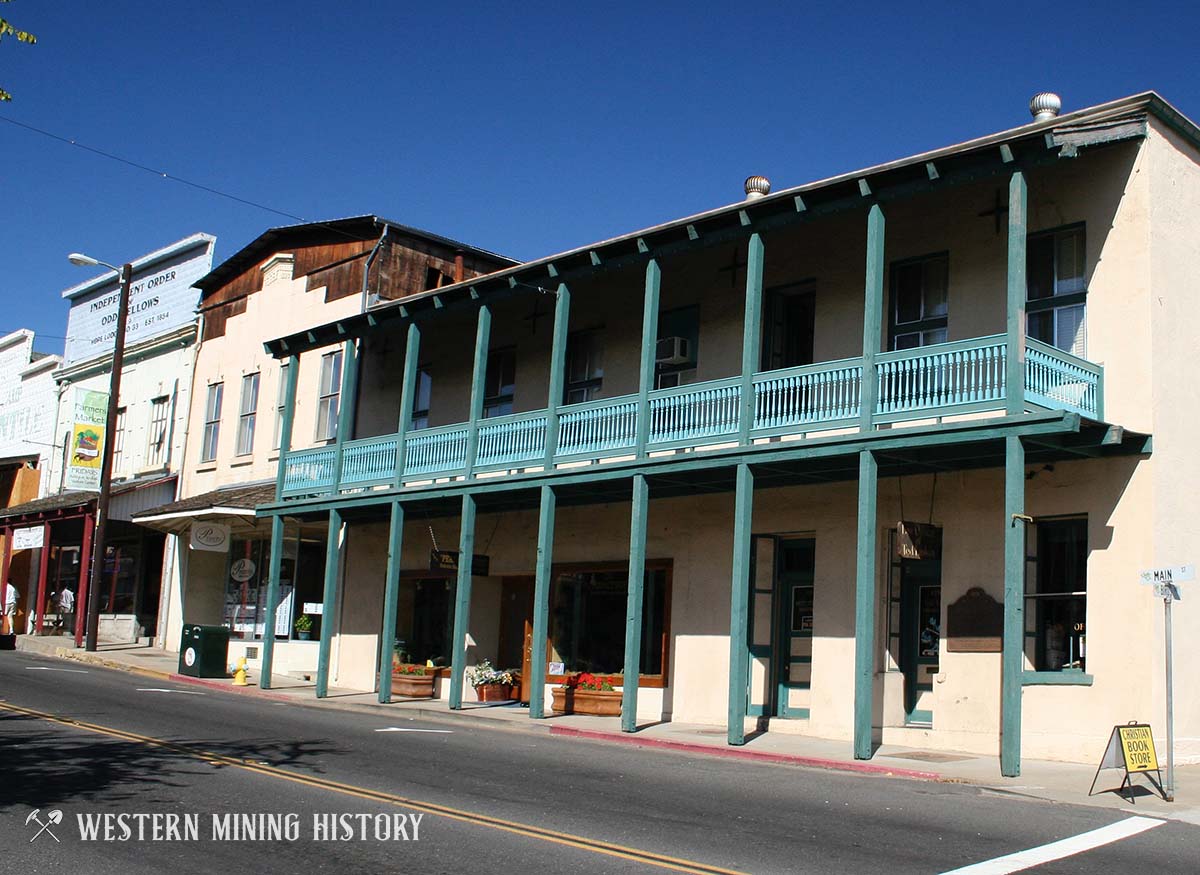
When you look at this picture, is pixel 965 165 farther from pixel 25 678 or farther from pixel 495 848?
pixel 25 678

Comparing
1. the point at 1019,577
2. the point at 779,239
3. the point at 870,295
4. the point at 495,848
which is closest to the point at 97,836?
the point at 495,848

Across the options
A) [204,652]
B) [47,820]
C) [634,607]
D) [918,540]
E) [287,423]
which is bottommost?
[47,820]

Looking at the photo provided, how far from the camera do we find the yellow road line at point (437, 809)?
795 centimetres

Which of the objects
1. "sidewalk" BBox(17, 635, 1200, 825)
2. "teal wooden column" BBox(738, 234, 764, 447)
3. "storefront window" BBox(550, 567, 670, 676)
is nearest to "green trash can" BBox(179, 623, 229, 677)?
"sidewalk" BBox(17, 635, 1200, 825)

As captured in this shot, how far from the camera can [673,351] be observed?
19859 mm

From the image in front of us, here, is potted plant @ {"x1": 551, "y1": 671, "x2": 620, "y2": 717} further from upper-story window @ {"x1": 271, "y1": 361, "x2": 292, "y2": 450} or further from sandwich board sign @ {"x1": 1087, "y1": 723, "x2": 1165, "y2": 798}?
upper-story window @ {"x1": 271, "y1": 361, "x2": 292, "y2": 450}

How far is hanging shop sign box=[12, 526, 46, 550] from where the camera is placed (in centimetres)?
3294

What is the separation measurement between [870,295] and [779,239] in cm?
401

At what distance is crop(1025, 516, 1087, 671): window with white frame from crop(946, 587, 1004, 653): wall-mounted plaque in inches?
15.4

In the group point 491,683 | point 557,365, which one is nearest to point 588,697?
point 491,683

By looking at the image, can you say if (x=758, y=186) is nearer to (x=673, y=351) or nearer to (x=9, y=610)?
(x=673, y=351)

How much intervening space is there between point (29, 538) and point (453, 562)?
58.2ft

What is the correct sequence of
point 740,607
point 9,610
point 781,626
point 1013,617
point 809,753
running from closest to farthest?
point 1013,617, point 809,753, point 740,607, point 781,626, point 9,610

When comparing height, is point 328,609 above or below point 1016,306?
below
